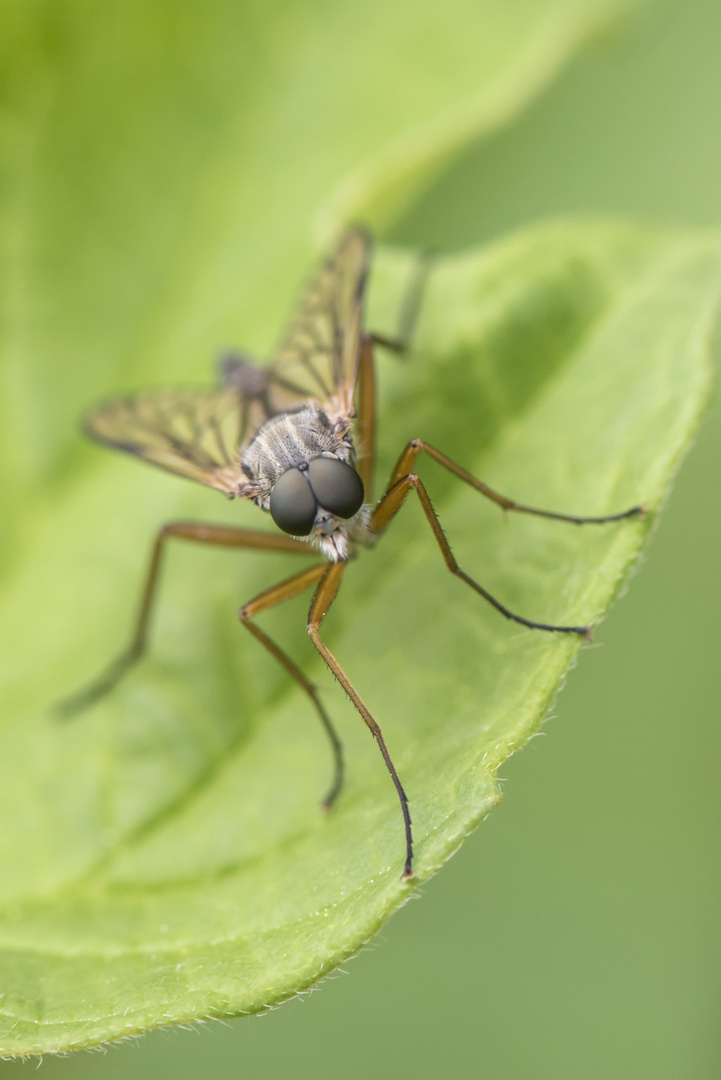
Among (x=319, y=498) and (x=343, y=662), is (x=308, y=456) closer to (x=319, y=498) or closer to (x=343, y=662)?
(x=319, y=498)

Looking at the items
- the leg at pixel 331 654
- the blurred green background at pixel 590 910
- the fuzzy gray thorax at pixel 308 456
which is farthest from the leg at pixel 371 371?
the blurred green background at pixel 590 910

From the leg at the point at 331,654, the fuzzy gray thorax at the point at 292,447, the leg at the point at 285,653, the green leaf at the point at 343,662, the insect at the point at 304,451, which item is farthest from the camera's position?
the fuzzy gray thorax at the point at 292,447

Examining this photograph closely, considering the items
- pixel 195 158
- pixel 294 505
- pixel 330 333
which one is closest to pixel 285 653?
pixel 294 505

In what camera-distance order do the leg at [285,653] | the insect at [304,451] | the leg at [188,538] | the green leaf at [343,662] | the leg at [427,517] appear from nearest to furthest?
1. the green leaf at [343,662]
2. the leg at [427,517]
3. the leg at [285,653]
4. the insect at [304,451]
5. the leg at [188,538]

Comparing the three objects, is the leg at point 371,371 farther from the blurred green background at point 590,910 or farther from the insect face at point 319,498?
the blurred green background at point 590,910

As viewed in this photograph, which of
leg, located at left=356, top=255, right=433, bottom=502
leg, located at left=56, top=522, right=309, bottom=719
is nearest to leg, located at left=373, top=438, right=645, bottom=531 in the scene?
leg, located at left=356, top=255, right=433, bottom=502
